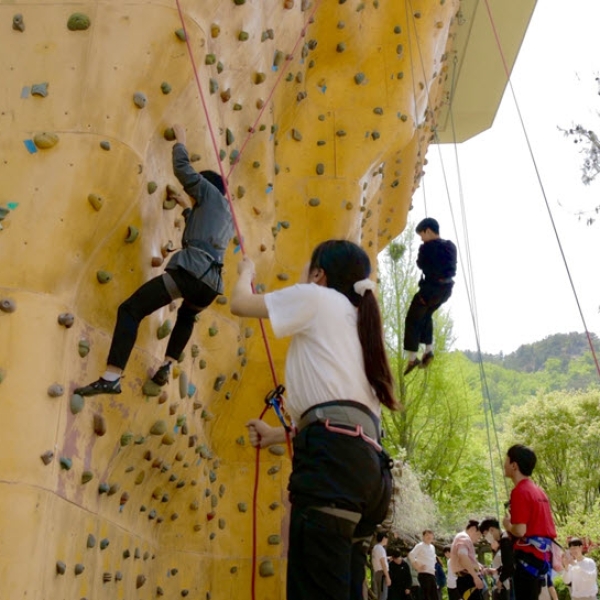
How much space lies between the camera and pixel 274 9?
13.9 ft

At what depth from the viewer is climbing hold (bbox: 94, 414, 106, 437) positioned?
10.3 feet

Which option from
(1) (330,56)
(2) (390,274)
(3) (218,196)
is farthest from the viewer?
(2) (390,274)

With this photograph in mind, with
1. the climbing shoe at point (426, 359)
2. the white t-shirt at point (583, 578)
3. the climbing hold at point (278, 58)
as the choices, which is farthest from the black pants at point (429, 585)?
the climbing hold at point (278, 58)

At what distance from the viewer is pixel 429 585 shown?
7.32 metres

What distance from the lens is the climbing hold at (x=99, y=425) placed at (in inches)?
124

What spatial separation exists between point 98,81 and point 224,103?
946mm

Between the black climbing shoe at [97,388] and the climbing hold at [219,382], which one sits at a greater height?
the climbing hold at [219,382]

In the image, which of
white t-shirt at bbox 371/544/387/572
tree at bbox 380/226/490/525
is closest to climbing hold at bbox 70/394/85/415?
white t-shirt at bbox 371/544/387/572

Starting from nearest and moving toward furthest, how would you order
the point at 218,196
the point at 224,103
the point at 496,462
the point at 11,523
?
the point at 11,523 < the point at 218,196 < the point at 224,103 < the point at 496,462

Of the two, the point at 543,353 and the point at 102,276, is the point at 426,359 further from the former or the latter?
the point at 543,353

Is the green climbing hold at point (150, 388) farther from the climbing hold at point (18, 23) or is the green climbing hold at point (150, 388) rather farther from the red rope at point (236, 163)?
the climbing hold at point (18, 23)

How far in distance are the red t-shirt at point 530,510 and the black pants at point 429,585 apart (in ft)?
13.0

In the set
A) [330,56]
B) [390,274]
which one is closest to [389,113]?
Result: [330,56]

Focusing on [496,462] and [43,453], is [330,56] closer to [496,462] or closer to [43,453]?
[43,453]
